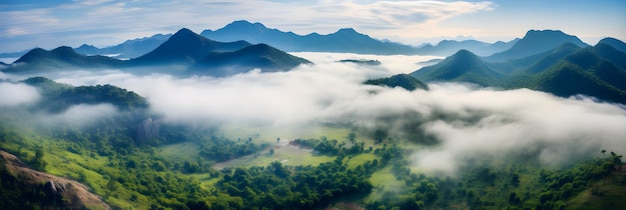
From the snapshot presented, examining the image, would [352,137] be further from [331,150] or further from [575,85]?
[575,85]

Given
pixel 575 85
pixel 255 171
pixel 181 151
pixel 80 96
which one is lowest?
pixel 255 171

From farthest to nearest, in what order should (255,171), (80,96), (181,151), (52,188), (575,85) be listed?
1. (575,85)
2. (80,96)
3. (181,151)
4. (255,171)
5. (52,188)

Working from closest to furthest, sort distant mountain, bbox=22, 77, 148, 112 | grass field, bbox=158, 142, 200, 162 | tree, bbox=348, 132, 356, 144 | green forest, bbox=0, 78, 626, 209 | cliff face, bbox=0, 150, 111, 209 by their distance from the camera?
cliff face, bbox=0, 150, 111, 209, green forest, bbox=0, 78, 626, 209, grass field, bbox=158, 142, 200, 162, distant mountain, bbox=22, 77, 148, 112, tree, bbox=348, 132, 356, 144

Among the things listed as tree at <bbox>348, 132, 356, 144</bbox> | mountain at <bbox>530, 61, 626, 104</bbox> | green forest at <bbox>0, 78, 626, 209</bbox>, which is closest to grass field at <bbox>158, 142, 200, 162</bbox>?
Answer: green forest at <bbox>0, 78, 626, 209</bbox>

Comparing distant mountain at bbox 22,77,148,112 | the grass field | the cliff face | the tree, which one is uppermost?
distant mountain at bbox 22,77,148,112

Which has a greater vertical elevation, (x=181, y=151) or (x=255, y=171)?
(x=181, y=151)

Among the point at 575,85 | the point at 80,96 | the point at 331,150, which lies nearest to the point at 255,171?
the point at 331,150

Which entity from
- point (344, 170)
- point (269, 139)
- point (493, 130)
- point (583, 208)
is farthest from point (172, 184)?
point (493, 130)

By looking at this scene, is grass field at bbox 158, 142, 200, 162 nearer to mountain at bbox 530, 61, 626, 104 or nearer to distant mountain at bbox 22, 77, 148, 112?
distant mountain at bbox 22, 77, 148, 112

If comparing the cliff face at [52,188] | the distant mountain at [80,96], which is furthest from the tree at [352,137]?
the cliff face at [52,188]
